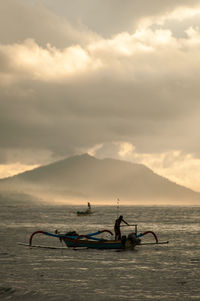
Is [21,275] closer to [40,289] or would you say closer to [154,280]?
[40,289]

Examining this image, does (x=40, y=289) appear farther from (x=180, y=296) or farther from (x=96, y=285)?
(x=180, y=296)

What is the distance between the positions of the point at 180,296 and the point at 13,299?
8.22 meters

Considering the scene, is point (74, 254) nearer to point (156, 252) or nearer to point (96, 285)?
point (156, 252)

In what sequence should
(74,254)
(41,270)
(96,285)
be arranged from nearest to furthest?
(96,285) → (41,270) → (74,254)

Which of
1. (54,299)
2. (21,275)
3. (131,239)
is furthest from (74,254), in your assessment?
(54,299)

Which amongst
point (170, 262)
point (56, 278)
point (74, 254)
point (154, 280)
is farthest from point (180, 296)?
point (74, 254)

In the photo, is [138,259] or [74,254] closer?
[138,259]

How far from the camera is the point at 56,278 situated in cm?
2406

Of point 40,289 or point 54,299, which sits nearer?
point 54,299

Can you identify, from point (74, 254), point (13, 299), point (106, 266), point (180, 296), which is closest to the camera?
point (13, 299)

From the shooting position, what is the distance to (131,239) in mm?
36469

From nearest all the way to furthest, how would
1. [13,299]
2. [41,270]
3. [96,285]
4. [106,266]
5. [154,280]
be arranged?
[13,299]
[96,285]
[154,280]
[41,270]
[106,266]

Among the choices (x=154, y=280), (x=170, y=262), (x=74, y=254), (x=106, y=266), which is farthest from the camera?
(x=74, y=254)

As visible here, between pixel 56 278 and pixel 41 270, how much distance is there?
3.17 meters
